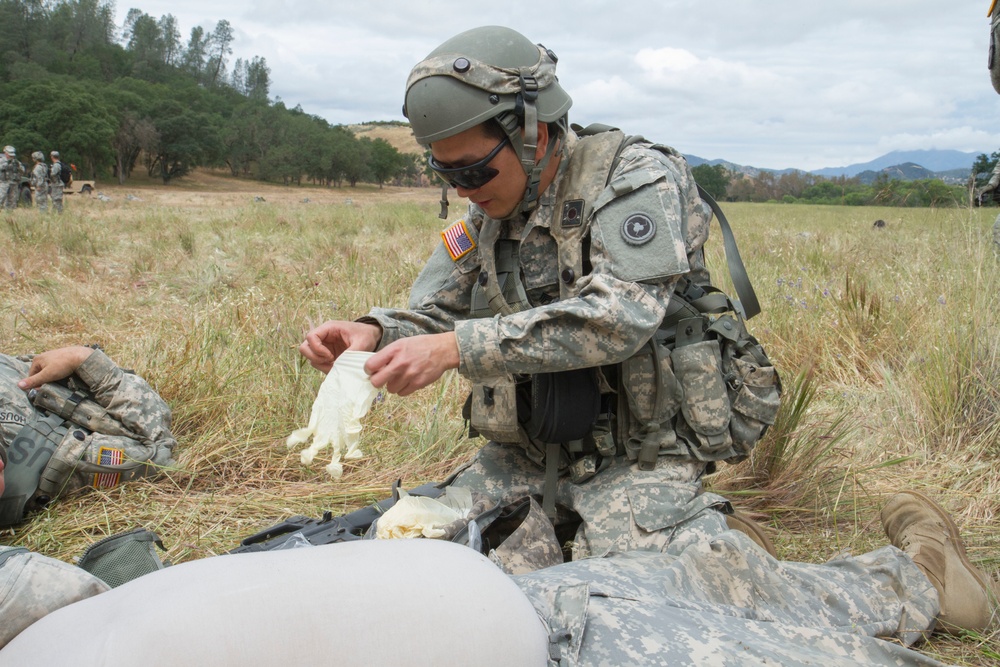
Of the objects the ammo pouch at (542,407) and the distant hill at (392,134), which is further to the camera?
the distant hill at (392,134)

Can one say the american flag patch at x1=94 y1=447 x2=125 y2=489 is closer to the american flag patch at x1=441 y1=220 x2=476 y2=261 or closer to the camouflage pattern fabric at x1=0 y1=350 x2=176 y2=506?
the camouflage pattern fabric at x1=0 y1=350 x2=176 y2=506

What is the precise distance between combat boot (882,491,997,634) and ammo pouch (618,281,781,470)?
1.67ft

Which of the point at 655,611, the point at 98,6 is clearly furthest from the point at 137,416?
the point at 98,6

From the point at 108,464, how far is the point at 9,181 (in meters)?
16.8

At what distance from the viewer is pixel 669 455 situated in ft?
8.30

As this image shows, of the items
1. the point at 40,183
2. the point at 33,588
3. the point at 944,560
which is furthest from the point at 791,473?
the point at 40,183

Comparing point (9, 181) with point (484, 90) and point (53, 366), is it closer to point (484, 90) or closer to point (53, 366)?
point (53, 366)

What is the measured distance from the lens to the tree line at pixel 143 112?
48000 millimetres

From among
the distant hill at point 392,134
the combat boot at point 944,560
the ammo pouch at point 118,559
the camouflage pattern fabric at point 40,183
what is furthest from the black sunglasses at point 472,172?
the distant hill at point 392,134

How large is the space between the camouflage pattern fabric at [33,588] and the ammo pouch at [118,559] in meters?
0.48

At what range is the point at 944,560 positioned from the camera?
7.51ft

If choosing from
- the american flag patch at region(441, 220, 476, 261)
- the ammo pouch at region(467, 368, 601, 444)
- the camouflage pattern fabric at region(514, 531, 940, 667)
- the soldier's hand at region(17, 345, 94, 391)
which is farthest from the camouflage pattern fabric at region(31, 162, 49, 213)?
the camouflage pattern fabric at region(514, 531, 940, 667)

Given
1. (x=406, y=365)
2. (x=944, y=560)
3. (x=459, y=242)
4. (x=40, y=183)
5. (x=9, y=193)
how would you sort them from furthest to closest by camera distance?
(x=40, y=183)
(x=9, y=193)
(x=459, y=242)
(x=944, y=560)
(x=406, y=365)

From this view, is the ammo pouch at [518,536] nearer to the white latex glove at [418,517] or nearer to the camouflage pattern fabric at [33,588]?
the white latex glove at [418,517]
